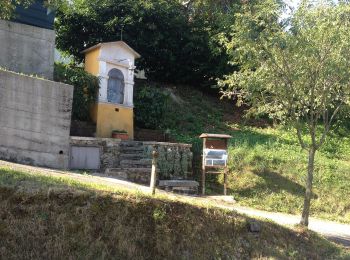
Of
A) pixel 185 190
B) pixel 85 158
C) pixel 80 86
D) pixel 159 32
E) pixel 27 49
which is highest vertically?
pixel 159 32

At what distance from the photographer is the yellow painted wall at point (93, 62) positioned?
1676 cm

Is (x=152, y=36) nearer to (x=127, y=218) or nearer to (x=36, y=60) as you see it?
(x=36, y=60)

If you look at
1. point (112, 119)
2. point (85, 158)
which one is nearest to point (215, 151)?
point (85, 158)

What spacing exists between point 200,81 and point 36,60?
10805mm

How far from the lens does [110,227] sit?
22.1 ft

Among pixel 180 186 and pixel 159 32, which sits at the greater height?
pixel 159 32

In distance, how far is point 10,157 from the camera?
12.4 m

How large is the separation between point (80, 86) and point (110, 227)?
32.9ft

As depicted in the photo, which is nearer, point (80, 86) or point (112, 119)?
point (80, 86)

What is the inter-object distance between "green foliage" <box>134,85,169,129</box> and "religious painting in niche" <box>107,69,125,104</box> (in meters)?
1.25

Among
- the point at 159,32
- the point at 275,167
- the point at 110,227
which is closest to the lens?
the point at 110,227

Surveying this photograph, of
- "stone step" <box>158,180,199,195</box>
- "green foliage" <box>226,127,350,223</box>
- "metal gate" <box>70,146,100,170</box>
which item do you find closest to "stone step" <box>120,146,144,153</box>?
"metal gate" <box>70,146,100,170</box>

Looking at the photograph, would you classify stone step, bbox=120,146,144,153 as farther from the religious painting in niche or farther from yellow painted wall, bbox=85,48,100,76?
yellow painted wall, bbox=85,48,100,76

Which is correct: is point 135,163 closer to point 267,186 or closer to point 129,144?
point 129,144
